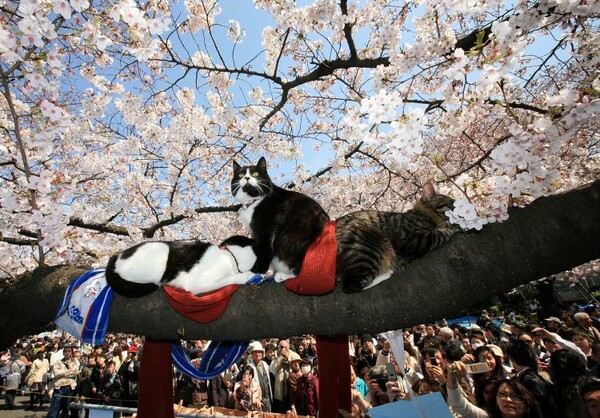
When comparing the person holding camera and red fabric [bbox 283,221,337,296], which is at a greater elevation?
red fabric [bbox 283,221,337,296]

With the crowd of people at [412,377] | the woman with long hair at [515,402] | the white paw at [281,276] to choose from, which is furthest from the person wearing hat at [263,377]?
the white paw at [281,276]

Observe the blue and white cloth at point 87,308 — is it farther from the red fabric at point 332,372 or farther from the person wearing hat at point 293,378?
the person wearing hat at point 293,378

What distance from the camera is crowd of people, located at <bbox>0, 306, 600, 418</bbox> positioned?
10.4 ft

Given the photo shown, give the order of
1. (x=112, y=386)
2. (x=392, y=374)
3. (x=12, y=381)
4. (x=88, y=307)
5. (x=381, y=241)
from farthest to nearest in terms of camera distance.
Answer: (x=12, y=381) < (x=112, y=386) < (x=392, y=374) < (x=381, y=241) < (x=88, y=307)

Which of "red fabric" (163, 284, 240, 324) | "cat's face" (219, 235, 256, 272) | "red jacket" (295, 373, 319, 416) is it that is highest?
"cat's face" (219, 235, 256, 272)

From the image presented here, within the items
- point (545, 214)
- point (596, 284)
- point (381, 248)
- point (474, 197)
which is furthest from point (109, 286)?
point (596, 284)

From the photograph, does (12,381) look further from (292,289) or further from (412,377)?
(292,289)

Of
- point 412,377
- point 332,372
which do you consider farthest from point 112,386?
point 332,372

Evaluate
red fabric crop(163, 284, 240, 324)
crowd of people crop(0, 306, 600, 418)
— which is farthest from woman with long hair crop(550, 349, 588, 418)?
red fabric crop(163, 284, 240, 324)

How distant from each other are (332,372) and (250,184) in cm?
184

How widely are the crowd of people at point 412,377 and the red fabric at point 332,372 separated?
111 millimetres

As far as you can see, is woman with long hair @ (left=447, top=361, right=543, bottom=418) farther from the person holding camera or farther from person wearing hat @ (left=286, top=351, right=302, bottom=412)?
the person holding camera

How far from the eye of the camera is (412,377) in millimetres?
4859

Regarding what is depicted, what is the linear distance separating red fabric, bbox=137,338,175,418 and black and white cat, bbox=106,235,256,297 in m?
0.49
